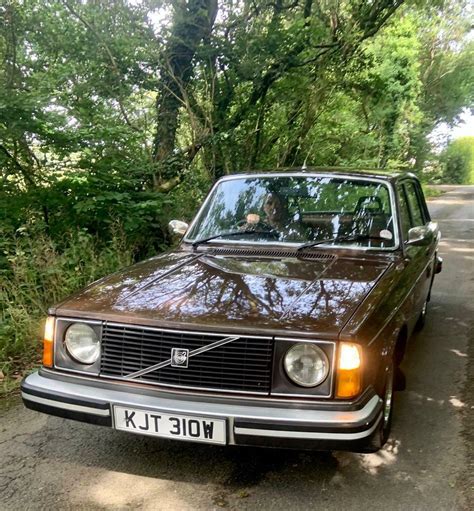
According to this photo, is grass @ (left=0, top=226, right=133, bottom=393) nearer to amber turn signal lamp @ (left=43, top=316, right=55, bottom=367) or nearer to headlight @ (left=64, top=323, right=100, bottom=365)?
amber turn signal lamp @ (left=43, top=316, right=55, bottom=367)

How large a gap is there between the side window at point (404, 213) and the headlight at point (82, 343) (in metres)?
2.36

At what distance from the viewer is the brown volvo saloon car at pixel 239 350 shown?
8.38ft

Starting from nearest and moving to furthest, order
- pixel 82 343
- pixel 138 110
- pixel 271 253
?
1. pixel 82 343
2. pixel 271 253
3. pixel 138 110

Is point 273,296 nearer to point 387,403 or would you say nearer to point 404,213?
point 387,403

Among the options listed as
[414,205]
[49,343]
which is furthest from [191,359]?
[414,205]

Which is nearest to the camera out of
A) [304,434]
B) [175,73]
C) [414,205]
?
[304,434]

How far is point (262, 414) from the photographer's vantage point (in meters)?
2.53

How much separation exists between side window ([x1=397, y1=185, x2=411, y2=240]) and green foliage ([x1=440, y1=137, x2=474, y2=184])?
3970 centimetres

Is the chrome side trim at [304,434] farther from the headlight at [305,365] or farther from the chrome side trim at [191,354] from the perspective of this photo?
the chrome side trim at [191,354]

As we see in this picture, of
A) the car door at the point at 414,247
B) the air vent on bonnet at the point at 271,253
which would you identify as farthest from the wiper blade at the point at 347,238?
the car door at the point at 414,247

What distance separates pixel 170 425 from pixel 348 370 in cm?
90

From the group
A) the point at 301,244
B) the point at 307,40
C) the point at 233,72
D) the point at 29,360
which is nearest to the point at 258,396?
the point at 301,244

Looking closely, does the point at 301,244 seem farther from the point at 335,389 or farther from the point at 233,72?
the point at 233,72

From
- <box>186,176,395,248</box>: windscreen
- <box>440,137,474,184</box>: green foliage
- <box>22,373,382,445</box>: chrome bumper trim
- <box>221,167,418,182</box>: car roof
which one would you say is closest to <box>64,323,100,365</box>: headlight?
<box>22,373,382,445</box>: chrome bumper trim
